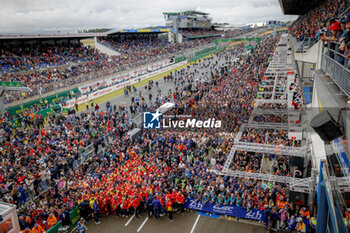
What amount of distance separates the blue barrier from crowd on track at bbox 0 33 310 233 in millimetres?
178

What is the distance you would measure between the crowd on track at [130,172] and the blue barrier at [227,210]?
0.18 m

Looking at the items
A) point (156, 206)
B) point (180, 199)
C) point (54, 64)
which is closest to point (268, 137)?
point (180, 199)

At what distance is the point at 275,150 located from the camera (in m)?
10.5

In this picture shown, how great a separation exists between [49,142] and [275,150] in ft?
45.2

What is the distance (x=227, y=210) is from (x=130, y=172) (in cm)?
545

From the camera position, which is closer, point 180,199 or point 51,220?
point 51,220

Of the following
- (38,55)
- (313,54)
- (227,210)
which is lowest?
(227,210)

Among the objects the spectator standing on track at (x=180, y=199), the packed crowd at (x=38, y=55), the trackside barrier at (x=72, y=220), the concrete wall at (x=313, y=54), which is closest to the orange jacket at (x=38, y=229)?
the trackside barrier at (x=72, y=220)

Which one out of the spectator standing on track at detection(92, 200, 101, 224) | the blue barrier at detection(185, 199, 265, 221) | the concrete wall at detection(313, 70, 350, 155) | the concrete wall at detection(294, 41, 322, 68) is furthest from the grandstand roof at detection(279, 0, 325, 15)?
the spectator standing on track at detection(92, 200, 101, 224)

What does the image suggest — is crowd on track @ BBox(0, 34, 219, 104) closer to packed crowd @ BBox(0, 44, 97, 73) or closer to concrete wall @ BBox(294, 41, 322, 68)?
packed crowd @ BBox(0, 44, 97, 73)

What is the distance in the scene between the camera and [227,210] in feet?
34.9

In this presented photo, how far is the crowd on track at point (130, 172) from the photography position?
1061cm

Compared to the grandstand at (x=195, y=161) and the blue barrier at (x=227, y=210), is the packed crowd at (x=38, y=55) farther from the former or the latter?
the blue barrier at (x=227, y=210)

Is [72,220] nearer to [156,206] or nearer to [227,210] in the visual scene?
[156,206]
